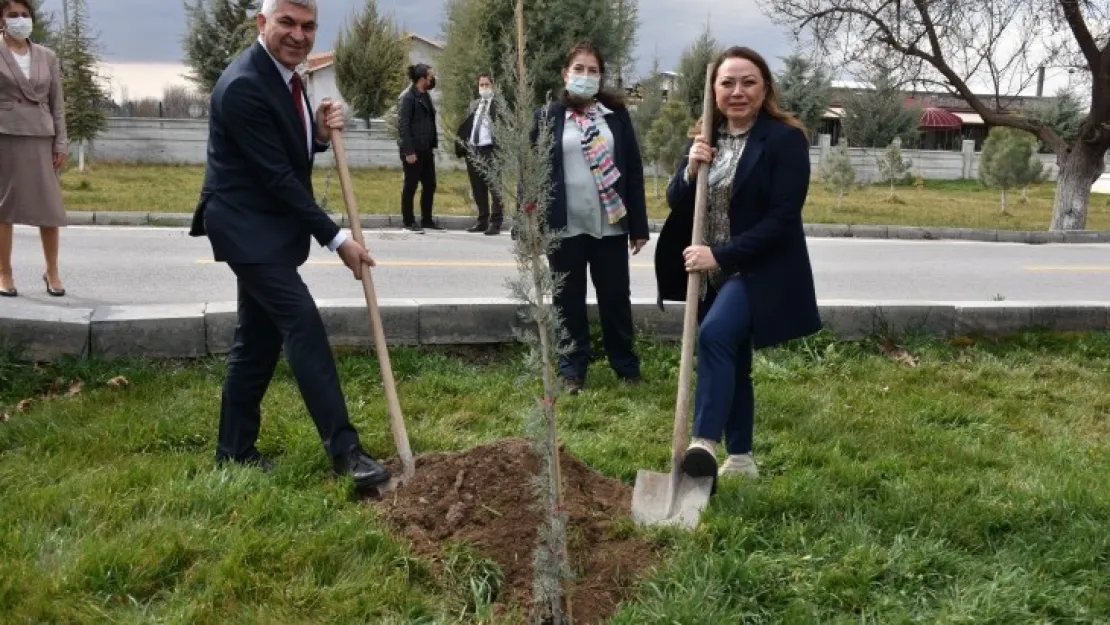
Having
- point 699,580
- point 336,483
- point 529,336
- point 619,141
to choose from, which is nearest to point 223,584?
point 336,483

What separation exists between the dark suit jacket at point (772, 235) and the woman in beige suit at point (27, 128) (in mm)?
5050

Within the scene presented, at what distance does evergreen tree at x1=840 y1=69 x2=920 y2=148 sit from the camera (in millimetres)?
43906

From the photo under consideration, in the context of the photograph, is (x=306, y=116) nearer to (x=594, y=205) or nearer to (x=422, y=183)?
(x=594, y=205)

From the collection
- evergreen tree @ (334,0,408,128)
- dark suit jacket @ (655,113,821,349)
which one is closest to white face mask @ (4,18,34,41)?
dark suit jacket @ (655,113,821,349)

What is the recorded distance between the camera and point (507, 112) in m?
2.85

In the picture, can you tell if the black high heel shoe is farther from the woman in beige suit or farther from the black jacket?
the black jacket

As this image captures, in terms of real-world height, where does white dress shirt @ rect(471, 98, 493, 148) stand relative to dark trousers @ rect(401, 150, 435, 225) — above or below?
above

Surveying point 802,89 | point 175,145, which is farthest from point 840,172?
point 802,89

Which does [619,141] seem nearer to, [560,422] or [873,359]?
[560,422]

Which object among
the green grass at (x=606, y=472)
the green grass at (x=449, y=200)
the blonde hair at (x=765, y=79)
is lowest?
the green grass at (x=606, y=472)

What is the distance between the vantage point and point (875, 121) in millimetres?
44375

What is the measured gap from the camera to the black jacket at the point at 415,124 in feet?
40.3

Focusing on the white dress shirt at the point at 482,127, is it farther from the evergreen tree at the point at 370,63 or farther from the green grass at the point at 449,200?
the evergreen tree at the point at 370,63

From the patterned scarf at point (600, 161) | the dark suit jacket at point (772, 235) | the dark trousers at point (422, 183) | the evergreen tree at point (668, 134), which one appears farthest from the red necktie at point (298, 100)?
the evergreen tree at point (668, 134)
